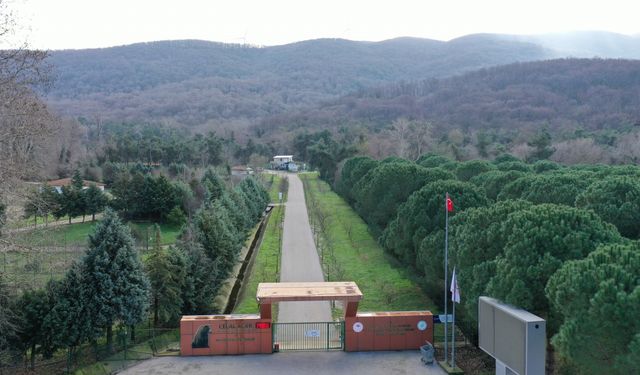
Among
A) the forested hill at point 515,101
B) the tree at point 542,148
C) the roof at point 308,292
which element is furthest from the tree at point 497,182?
the forested hill at point 515,101

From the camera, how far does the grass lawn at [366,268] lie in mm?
26828

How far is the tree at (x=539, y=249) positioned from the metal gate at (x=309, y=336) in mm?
6429

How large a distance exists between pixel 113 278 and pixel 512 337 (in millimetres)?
12422

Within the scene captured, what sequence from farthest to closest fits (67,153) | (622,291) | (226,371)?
(67,153) < (226,371) < (622,291)

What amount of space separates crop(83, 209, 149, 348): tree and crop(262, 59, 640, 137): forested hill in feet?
325

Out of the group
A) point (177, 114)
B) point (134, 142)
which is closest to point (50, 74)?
point (134, 142)

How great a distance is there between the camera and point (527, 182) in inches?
1241

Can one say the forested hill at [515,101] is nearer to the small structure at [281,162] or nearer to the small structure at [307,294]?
the small structure at [281,162]

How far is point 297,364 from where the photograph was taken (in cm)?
1902

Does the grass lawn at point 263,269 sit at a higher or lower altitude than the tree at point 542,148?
lower

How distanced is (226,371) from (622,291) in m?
11.6

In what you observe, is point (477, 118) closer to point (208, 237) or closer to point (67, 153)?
point (67, 153)

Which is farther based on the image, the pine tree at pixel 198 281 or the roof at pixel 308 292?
the pine tree at pixel 198 281

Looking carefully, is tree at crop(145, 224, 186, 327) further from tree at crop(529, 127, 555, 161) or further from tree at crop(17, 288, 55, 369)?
tree at crop(529, 127, 555, 161)
